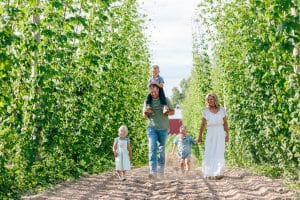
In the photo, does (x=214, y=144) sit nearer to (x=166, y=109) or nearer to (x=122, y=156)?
(x=166, y=109)

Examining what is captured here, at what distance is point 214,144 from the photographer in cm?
1236

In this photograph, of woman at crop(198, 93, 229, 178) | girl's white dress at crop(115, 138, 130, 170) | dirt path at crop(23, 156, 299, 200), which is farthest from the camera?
girl's white dress at crop(115, 138, 130, 170)

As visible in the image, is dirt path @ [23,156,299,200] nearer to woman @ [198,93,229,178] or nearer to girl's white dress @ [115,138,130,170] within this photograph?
woman @ [198,93,229,178]

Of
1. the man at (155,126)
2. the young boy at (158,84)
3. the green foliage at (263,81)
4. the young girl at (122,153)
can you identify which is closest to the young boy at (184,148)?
the green foliage at (263,81)

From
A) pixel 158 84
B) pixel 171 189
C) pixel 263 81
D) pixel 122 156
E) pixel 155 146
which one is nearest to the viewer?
pixel 171 189

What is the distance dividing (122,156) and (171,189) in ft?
9.56

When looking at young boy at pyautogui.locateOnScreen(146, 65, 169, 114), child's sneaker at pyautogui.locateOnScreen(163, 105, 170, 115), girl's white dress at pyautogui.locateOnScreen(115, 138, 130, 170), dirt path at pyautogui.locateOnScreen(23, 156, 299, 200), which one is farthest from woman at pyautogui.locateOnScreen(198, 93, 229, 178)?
girl's white dress at pyautogui.locateOnScreen(115, 138, 130, 170)

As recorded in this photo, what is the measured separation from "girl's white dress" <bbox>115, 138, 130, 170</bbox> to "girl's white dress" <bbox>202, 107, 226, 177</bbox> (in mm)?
1636

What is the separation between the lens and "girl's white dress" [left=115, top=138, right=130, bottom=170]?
13109 millimetres

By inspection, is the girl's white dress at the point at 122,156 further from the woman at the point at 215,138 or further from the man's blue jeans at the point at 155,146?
the woman at the point at 215,138

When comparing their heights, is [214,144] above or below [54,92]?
below

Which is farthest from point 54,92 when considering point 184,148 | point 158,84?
point 184,148

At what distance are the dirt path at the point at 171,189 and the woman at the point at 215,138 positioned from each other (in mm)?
235

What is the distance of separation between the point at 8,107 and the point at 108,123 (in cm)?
757
